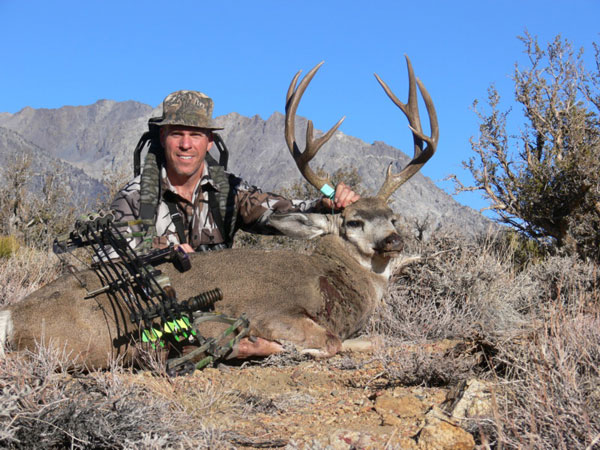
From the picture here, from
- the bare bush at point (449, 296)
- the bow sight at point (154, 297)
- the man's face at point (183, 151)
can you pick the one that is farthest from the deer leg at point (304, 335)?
the man's face at point (183, 151)

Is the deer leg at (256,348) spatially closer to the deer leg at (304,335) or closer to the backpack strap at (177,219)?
the deer leg at (304,335)

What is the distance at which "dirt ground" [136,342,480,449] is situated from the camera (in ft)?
8.42

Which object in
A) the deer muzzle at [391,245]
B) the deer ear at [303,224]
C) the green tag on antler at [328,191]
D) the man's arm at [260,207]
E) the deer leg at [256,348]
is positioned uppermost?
the green tag on antler at [328,191]

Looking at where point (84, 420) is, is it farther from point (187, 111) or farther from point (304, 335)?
point (187, 111)

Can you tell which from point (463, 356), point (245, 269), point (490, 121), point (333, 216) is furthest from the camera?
point (490, 121)

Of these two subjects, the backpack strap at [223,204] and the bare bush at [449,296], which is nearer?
the bare bush at [449,296]

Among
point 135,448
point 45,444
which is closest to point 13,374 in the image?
point 45,444

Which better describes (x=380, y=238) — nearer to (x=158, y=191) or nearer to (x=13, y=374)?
(x=158, y=191)

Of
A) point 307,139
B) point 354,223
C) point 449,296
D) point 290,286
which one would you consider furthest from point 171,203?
point 449,296

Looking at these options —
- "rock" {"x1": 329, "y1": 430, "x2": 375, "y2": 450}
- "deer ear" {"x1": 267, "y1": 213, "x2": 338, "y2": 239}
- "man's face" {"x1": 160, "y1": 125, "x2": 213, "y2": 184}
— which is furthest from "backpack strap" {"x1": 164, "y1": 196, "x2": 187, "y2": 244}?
"rock" {"x1": 329, "y1": 430, "x2": 375, "y2": 450}

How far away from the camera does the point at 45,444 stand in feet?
7.91

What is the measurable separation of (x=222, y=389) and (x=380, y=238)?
265 cm

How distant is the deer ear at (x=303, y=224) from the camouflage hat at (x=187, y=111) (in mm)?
1217

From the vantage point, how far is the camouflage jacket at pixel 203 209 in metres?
6.02
